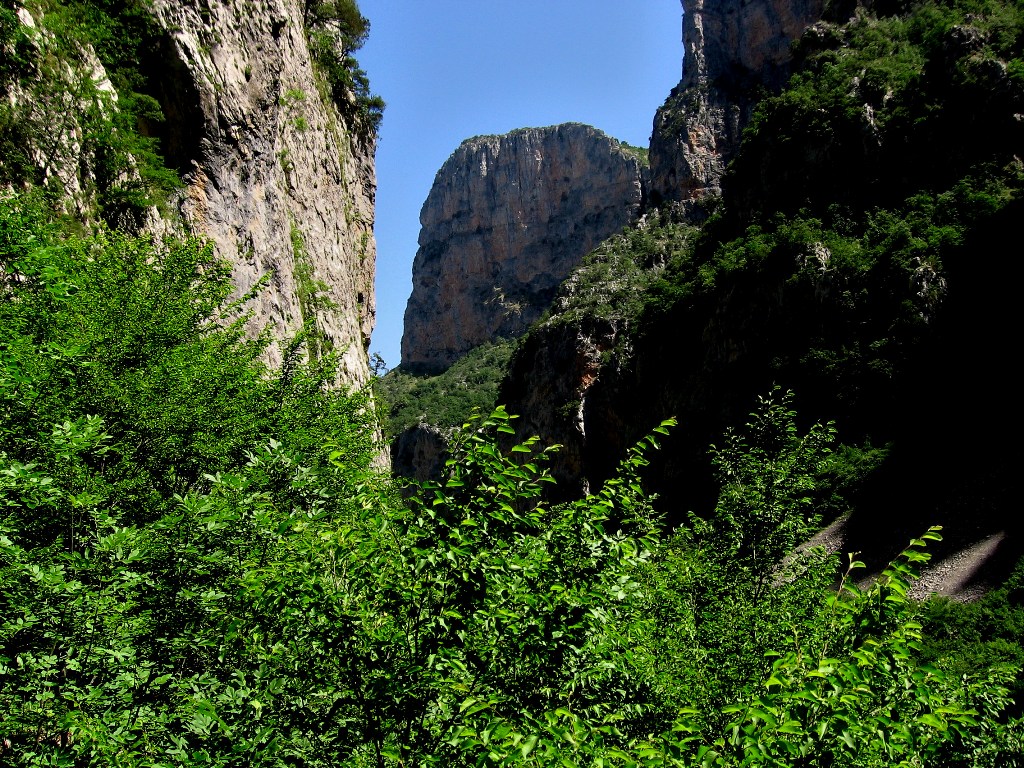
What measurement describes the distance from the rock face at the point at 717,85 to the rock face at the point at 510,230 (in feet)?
83.8

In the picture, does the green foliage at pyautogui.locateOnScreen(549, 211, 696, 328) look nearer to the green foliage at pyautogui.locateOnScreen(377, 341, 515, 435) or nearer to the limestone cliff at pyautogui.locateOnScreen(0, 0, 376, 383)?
the green foliage at pyautogui.locateOnScreen(377, 341, 515, 435)

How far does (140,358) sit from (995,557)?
2166 cm

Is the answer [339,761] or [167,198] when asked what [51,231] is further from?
[339,761]

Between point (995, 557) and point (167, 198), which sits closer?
point (167, 198)

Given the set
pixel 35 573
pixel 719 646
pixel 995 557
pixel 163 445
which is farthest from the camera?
pixel 995 557

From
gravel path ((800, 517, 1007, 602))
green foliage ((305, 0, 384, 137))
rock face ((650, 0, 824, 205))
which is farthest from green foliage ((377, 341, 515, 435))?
gravel path ((800, 517, 1007, 602))

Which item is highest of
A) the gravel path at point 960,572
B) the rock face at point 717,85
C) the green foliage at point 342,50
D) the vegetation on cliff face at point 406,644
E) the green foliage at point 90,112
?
the rock face at point 717,85

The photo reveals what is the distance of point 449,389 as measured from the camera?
101 metres

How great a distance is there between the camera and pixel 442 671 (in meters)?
3.89

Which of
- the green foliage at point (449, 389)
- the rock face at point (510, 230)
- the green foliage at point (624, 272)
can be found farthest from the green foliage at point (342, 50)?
the rock face at point (510, 230)

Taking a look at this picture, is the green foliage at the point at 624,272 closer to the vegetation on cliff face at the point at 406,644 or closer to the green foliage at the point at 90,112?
the green foliage at the point at 90,112

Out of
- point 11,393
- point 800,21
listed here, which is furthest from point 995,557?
point 800,21

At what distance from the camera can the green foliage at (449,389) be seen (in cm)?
8956

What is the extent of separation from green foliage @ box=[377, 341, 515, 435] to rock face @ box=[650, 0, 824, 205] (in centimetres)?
3219
